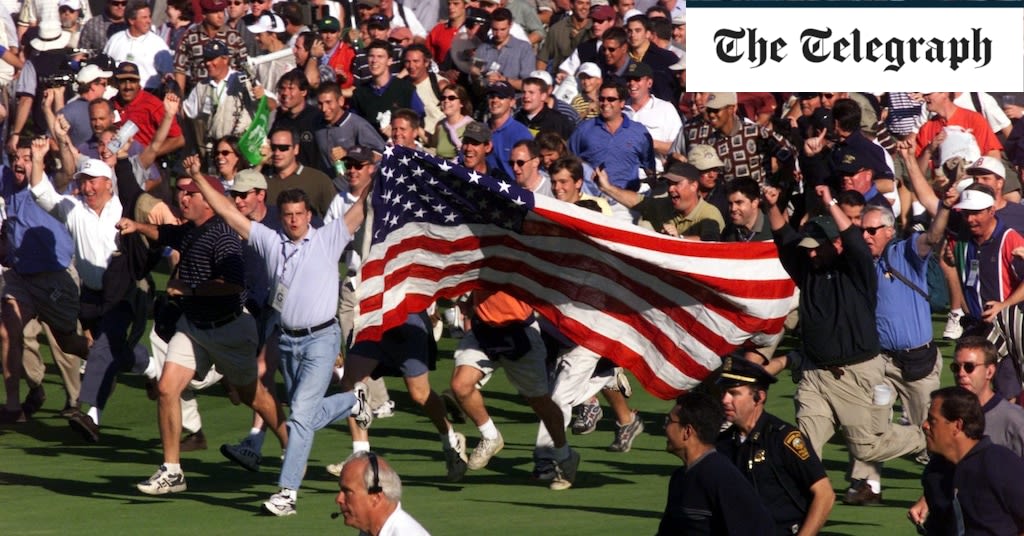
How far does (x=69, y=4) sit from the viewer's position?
23734 mm

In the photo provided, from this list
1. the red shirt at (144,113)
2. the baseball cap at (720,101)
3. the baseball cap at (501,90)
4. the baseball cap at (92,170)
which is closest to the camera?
the baseball cap at (92,170)

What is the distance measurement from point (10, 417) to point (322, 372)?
4.87m

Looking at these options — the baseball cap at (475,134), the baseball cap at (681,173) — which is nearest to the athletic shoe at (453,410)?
the baseball cap at (475,134)

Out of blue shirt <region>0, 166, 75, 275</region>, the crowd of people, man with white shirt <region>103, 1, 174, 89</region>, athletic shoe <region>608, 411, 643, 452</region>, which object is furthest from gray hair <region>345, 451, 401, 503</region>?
man with white shirt <region>103, 1, 174, 89</region>

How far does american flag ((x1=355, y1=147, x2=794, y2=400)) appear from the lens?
12.5 meters

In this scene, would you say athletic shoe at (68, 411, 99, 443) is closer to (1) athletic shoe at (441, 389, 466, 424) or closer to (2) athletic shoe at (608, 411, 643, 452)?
(1) athletic shoe at (441, 389, 466, 424)

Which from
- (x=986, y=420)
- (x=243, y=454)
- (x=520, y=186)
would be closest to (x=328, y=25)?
(x=520, y=186)

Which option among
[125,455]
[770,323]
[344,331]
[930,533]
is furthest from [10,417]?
[930,533]

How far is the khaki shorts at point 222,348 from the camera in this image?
13406 mm

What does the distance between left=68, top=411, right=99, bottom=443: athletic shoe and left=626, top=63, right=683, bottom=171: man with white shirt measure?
20.0 ft

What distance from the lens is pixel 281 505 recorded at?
1248 cm

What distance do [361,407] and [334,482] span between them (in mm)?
860

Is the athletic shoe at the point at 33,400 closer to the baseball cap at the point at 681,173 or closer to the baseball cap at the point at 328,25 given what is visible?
the baseball cap at the point at 681,173

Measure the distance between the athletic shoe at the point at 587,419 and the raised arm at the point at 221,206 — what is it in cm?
387
